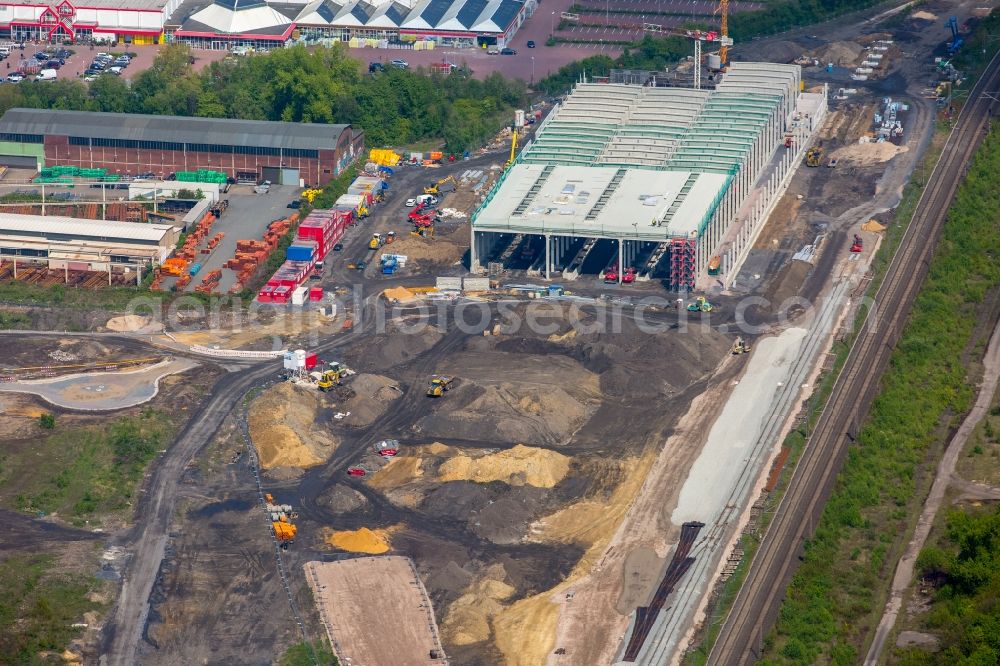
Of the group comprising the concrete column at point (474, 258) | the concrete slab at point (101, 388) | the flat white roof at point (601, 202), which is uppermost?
the flat white roof at point (601, 202)

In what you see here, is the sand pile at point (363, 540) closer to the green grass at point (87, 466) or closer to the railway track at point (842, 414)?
the green grass at point (87, 466)

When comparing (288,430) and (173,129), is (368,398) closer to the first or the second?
(288,430)

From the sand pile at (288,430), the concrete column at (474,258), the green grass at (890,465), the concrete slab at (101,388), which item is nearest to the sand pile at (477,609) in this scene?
the green grass at (890,465)

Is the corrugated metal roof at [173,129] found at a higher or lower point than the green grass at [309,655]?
higher

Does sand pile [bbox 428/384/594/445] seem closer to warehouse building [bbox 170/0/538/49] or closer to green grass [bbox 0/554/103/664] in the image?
green grass [bbox 0/554/103/664]

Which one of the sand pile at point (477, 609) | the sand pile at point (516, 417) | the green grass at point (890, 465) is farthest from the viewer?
the sand pile at point (516, 417)
